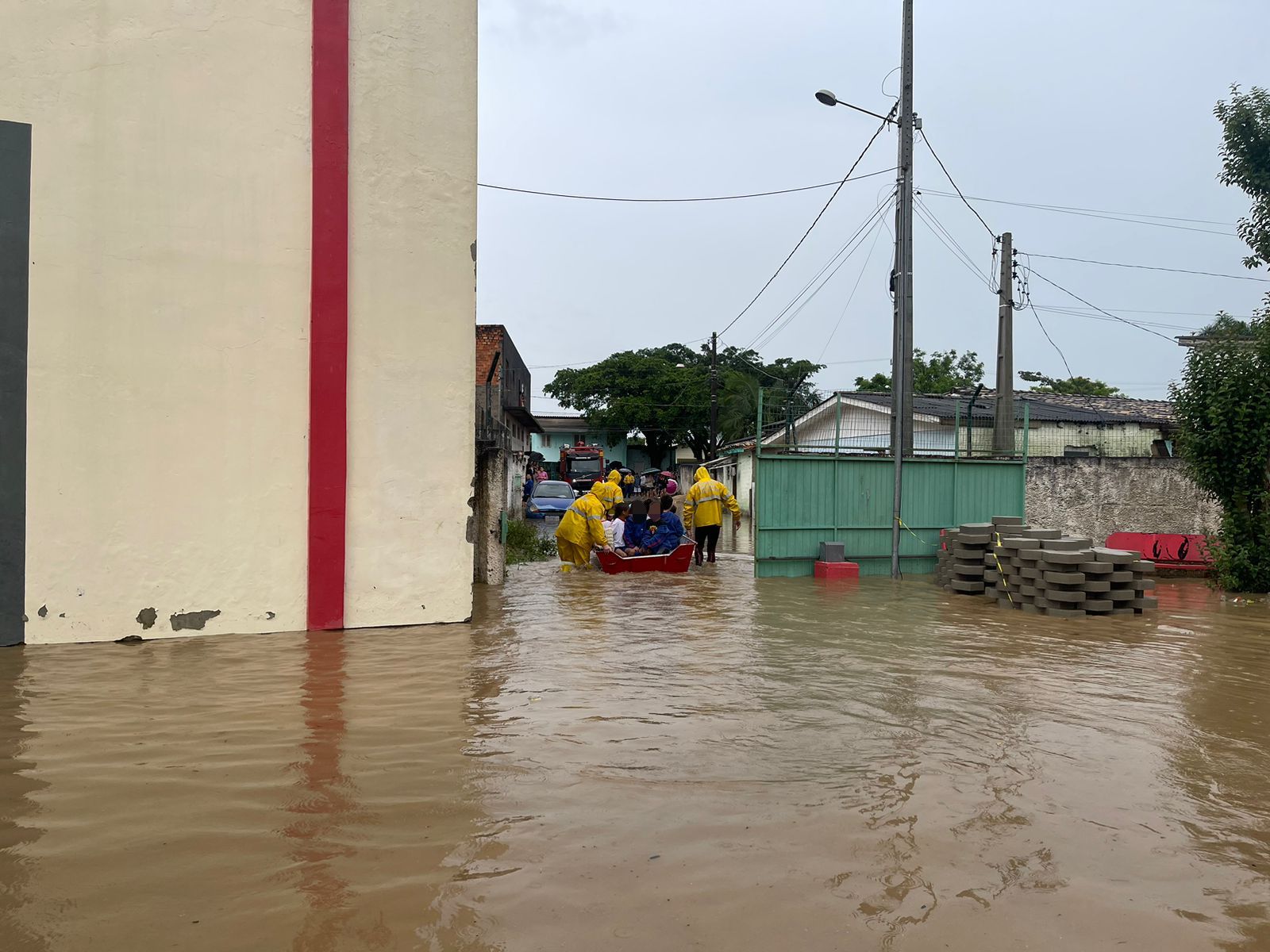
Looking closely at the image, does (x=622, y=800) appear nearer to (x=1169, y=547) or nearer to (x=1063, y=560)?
(x=1063, y=560)

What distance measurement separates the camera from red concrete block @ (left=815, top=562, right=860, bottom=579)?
48.7 feet

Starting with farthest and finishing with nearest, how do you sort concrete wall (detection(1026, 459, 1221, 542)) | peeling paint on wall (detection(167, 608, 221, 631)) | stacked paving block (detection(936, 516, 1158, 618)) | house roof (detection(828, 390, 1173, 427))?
1. house roof (detection(828, 390, 1173, 427))
2. concrete wall (detection(1026, 459, 1221, 542))
3. stacked paving block (detection(936, 516, 1158, 618))
4. peeling paint on wall (detection(167, 608, 221, 631))

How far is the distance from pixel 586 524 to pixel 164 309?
8427 millimetres

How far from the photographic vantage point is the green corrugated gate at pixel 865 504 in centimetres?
1517

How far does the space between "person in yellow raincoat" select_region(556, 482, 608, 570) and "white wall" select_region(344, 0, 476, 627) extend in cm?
612

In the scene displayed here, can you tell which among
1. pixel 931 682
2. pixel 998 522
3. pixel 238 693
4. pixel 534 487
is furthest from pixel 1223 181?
pixel 534 487

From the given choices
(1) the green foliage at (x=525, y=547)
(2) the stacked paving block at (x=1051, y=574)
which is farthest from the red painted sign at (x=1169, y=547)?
(1) the green foliage at (x=525, y=547)

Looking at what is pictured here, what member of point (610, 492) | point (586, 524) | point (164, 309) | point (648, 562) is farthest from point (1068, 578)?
point (164, 309)

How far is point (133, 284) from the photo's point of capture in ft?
27.3

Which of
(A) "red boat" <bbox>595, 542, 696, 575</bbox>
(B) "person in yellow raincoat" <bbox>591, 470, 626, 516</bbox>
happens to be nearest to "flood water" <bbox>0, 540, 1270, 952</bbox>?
(A) "red boat" <bbox>595, 542, 696, 575</bbox>

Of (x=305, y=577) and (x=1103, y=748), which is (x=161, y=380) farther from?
(x=1103, y=748)

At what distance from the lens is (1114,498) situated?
20.7 metres

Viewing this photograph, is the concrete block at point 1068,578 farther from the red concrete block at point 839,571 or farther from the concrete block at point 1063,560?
the red concrete block at point 839,571

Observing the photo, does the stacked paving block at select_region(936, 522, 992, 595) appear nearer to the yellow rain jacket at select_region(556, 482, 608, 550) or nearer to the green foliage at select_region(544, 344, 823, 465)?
the yellow rain jacket at select_region(556, 482, 608, 550)
